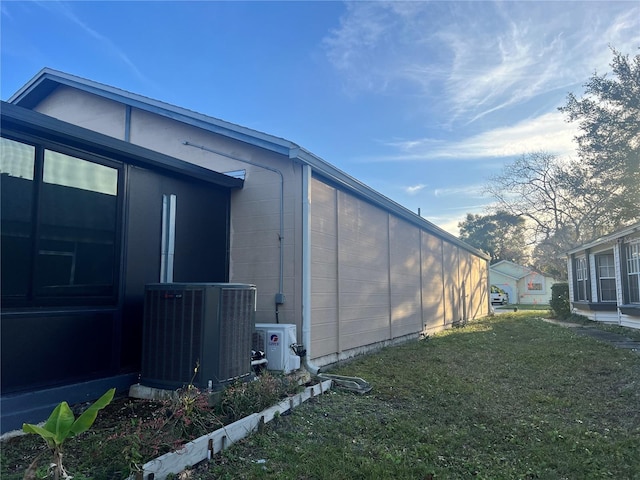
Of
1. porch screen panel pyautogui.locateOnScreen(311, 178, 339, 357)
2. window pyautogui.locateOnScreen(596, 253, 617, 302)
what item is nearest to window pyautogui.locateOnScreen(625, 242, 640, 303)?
window pyautogui.locateOnScreen(596, 253, 617, 302)

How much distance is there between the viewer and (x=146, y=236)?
5262mm

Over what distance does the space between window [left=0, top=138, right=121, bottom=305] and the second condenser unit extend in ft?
2.27

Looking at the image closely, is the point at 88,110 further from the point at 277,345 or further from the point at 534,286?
the point at 534,286

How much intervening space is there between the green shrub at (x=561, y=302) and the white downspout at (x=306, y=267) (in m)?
18.1

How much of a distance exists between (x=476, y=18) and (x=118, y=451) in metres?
9.05

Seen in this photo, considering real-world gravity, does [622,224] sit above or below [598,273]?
above

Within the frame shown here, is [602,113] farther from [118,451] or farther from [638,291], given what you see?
[118,451]

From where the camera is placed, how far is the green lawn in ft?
10.9

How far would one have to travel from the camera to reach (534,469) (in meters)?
3.42

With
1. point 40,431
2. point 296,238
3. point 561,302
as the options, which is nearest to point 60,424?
point 40,431

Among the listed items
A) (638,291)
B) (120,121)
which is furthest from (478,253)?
(120,121)

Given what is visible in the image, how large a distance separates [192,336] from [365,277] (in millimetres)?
5018

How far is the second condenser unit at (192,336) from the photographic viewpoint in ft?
14.0

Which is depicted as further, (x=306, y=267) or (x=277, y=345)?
(x=306, y=267)
